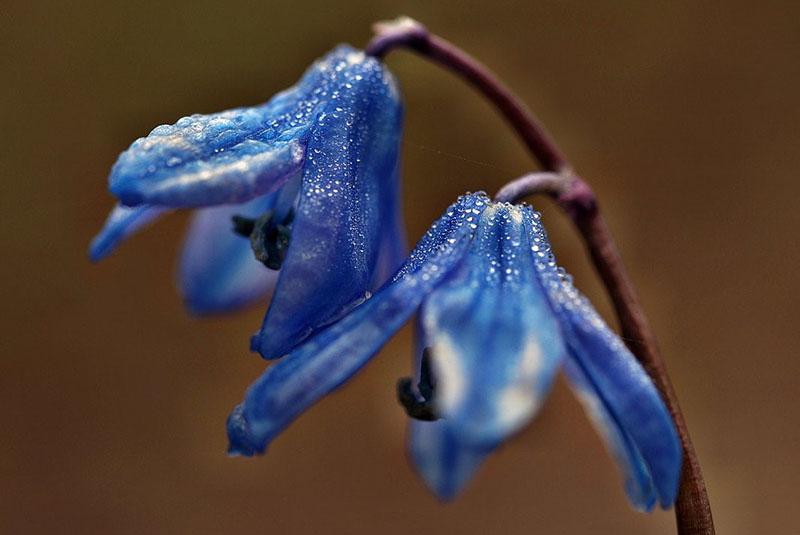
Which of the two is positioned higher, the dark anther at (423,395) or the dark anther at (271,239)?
the dark anther at (271,239)

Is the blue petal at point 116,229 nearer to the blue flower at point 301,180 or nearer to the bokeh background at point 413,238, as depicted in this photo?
the blue flower at point 301,180

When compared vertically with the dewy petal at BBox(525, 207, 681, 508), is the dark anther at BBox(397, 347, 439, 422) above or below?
above

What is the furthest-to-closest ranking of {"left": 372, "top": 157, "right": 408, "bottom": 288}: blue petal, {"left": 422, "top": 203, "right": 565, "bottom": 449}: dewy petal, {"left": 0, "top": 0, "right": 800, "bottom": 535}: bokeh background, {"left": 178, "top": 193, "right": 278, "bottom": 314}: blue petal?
{"left": 0, "top": 0, "right": 800, "bottom": 535}: bokeh background → {"left": 178, "top": 193, "right": 278, "bottom": 314}: blue petal → {"left": 372, "top": 157, "right": 408, "bottom": 288}: blue petal → {"left": 422, "top": 203, "right": 565, "bottom": 449}: dewy petal

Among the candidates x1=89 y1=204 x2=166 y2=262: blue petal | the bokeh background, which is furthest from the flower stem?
the bokeh background

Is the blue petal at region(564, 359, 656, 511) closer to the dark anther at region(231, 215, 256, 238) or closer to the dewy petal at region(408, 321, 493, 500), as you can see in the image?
the dewy petal at region(408, 321, 493, 500)

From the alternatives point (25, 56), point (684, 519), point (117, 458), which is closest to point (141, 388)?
point (117, 458)

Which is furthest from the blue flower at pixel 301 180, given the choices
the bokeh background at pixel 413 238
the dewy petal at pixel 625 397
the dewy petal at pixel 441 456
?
the bokeh background at pixel 413 238

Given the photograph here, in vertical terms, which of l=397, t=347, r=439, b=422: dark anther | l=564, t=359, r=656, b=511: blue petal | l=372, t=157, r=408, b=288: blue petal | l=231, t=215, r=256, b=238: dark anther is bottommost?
l=564, t=359, r=656, b=511: blue petal
